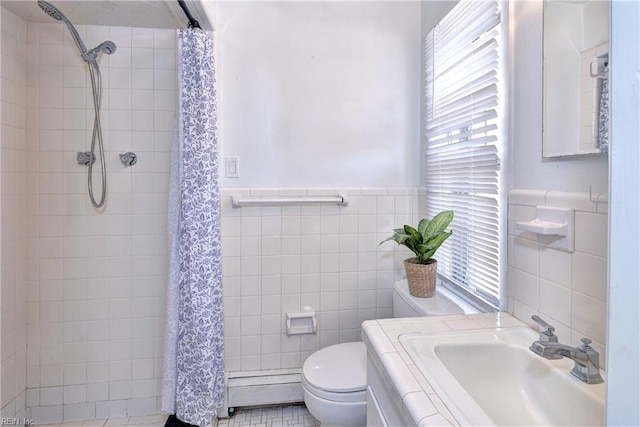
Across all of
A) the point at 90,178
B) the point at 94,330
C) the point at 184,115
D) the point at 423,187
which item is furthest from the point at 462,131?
the point at 94,330

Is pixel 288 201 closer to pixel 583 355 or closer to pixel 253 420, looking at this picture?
pixel 253 420

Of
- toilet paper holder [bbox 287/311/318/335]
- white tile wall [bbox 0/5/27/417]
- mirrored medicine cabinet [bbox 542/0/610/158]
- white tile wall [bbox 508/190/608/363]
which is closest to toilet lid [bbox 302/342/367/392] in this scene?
toilet paper holder [bbox 287/311/318/335]

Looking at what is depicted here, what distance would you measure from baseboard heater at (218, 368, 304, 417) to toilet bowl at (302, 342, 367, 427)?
0.41 meters

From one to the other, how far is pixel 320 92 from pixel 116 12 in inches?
43.6

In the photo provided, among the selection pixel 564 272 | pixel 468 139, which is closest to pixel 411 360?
pixel 564 272

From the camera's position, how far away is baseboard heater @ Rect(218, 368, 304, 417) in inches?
68.9

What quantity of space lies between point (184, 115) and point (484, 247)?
1.46 meters

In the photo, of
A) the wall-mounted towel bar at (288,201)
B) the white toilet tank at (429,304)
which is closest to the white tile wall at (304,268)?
the wall-mounted towel bar at (288,201)

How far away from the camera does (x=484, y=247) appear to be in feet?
4.28

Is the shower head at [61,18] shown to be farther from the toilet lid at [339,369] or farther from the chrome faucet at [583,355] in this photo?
the chrome faucet at [583,355]

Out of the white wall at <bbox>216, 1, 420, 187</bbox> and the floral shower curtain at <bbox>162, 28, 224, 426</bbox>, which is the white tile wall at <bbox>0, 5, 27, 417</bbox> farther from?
the white wall at <bbox>216, 1, 420, 187</bbox>

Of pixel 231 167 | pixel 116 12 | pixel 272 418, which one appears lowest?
pixel 272 418

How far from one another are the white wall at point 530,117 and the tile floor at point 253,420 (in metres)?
1.55

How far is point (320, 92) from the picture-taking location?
73.9 inches
